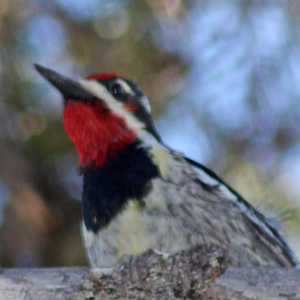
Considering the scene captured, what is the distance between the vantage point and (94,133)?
317cm

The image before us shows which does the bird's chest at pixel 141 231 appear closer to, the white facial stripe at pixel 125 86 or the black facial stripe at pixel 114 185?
the black facial stripe at pixel 114 185

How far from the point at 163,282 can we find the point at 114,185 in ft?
3.27

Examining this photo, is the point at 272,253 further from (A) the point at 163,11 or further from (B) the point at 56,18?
(B) the point at 56,18

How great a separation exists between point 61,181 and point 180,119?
3.04 feet

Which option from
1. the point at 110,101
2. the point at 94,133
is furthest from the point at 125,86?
the point at 94,133

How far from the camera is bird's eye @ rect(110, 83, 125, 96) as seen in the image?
3.42 m

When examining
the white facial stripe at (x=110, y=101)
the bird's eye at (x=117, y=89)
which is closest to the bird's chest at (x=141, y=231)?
the white facial stripe at (x=110, y=101)

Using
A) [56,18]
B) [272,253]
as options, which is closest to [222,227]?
[272,253]

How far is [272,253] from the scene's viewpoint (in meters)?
3.09

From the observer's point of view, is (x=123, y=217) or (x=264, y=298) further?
(x=123, y=217)

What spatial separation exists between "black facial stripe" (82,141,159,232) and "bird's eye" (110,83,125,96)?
Answer: 1.52ft

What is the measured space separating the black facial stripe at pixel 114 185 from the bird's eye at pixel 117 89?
0.46 metres

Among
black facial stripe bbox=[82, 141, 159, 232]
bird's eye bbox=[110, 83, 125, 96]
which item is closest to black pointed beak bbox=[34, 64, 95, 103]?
bird's eye bbox=[110, 83, 125, 96]

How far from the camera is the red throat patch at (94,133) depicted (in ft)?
10.3
